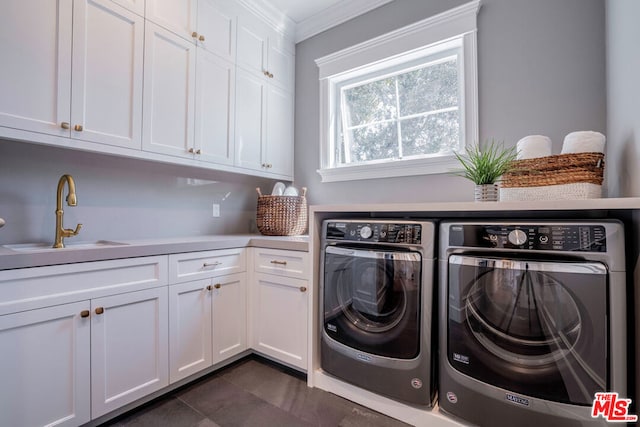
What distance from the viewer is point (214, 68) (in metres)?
2.09

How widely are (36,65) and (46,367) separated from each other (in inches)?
52.2

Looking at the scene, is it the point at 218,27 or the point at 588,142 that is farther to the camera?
the point at 218,27

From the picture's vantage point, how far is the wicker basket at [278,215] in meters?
2.33

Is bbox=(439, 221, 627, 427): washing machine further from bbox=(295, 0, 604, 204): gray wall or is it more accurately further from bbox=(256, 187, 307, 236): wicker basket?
bbox=(256, 187, 307, 236): wicker basket

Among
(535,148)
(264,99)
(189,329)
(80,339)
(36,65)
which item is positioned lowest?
(189,329)

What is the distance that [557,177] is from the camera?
3.93ft

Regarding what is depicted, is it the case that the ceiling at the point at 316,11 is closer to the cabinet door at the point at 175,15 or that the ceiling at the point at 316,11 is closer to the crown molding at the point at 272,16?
the crown molding at the point at 272,16

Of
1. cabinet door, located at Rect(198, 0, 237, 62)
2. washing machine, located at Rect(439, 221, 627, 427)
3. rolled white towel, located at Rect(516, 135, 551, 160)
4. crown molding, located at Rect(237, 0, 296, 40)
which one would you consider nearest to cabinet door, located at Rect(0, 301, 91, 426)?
washing machine, located at Rect(439, 221, 627, 427)

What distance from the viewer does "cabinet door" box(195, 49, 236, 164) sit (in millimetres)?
2006

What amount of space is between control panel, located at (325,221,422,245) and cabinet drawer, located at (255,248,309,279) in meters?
0.26

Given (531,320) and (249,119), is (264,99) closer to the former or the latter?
(249,119)

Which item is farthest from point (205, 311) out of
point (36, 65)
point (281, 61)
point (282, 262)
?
point (281, 61)

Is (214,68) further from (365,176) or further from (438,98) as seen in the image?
(438,98)

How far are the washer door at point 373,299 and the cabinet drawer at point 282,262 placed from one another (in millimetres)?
195
